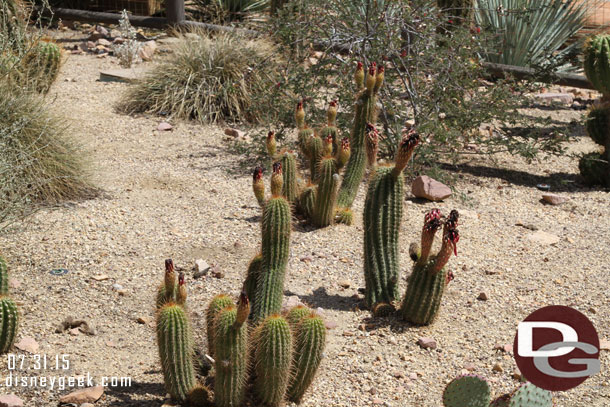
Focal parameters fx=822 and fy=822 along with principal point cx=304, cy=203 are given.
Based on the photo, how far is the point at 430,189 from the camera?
6574mm

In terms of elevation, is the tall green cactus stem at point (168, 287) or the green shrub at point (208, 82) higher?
the green shrub at point (208, 82)

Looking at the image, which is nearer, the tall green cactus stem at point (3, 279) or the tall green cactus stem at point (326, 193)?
the tall green cactus stem at point (3, 279)

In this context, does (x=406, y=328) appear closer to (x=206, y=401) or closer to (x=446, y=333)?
(x=446, y=333)

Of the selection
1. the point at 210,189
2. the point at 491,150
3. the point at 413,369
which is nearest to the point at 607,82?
the point at 491,150

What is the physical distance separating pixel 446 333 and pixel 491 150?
3.29 meters

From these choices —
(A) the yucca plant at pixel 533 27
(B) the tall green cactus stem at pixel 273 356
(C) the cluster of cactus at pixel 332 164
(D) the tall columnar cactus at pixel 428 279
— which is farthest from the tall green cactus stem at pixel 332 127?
(A) the yucca plant at pixel 533 27

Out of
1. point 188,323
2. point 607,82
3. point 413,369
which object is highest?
point 607,82

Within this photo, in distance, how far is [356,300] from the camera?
4.81 m

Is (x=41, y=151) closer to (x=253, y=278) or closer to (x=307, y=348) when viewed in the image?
(x=253, y=278)

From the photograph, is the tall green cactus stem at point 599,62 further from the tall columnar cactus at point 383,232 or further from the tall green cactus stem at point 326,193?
the tall columnar cactus at point 383,232

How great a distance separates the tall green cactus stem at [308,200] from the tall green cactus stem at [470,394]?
263cm

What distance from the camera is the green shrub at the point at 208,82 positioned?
27.3 ft

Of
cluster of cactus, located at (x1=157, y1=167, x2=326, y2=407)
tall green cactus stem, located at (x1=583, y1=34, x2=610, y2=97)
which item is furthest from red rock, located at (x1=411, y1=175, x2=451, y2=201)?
cluster of cactus, located at (x1=157, y1=167, x2=326, y2=407)

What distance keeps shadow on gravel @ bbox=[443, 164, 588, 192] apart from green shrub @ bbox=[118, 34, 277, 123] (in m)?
2.11
